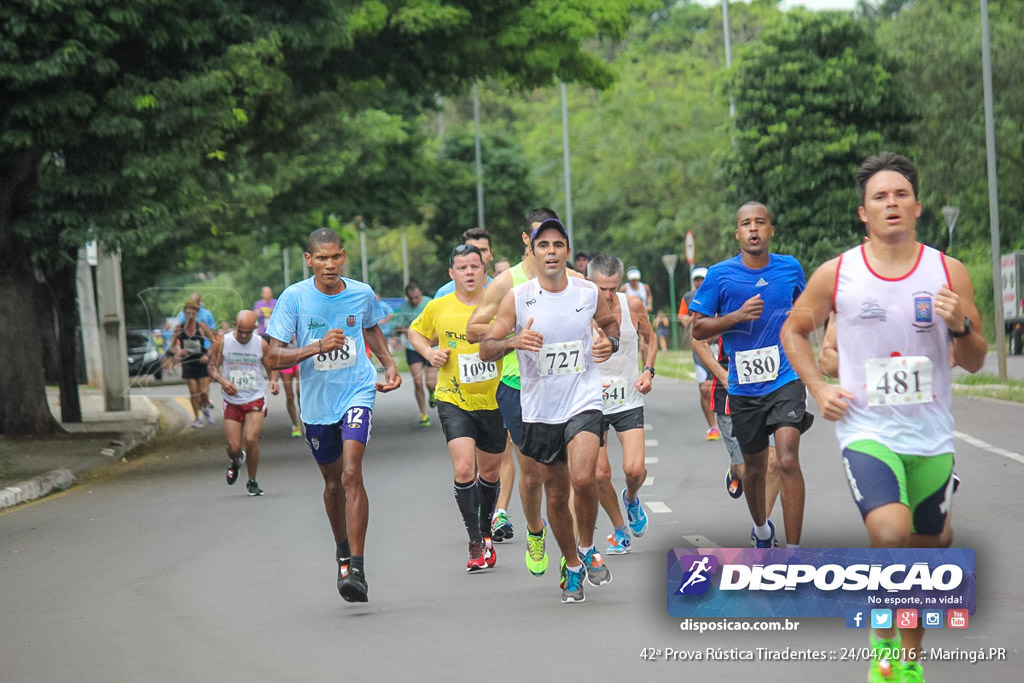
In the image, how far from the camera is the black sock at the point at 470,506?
976 cm

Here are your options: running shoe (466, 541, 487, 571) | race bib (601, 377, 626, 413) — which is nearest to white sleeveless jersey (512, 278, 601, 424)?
running shoe (466, 541, 487, 571)

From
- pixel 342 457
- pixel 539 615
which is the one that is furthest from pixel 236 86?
pixel 539 615

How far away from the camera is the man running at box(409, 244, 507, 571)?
989 cm

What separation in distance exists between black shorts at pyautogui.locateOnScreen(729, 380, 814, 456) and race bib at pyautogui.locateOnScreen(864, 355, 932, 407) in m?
3.01

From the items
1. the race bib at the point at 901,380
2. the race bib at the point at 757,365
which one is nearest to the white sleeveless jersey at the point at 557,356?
the race bib at the point at 757,365

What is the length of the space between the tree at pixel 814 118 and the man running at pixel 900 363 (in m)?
36.5

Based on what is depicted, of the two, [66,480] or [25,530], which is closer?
[25,530]

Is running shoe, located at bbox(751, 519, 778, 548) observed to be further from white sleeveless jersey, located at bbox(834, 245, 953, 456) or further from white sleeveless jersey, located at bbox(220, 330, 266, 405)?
white sleeveless jersey, located at bbox(220, 330, 266, 405)

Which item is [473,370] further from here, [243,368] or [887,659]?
[243,368]

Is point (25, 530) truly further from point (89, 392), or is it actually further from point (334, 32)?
point (89, 392)

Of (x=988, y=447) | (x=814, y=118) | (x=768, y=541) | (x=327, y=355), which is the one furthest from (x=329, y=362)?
(x=814, y=118)

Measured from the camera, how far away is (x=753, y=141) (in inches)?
1718

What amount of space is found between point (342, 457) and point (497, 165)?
5583cm

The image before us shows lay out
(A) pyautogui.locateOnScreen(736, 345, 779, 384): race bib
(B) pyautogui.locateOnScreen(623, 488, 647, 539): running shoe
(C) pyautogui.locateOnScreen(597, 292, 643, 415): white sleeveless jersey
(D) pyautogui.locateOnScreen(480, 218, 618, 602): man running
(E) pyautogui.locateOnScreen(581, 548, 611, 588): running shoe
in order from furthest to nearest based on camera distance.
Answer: (C) pyautogui.locateOnScreen(597, 292, 643, 415): white sleeveless jersey < (B) pyautogui.locateOnScreen(623, 488, 647, 539): running shoe < (A) pyautogui.locateOnScreen(736, 345, 779, 384): race bib < (E) pyautogui.locateOnScreen(581, 548, 611, 588): running shoe < (D) pyautogui.locateOnScreen(480, 218, 618, 602): man running
